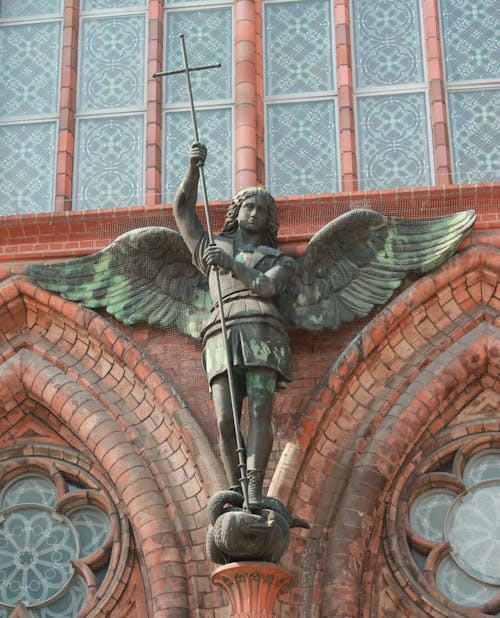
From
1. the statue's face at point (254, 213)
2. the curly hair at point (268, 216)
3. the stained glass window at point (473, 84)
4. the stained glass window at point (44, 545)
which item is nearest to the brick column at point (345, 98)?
the stained glass window at point (473, 84)

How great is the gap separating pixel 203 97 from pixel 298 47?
0.91 m

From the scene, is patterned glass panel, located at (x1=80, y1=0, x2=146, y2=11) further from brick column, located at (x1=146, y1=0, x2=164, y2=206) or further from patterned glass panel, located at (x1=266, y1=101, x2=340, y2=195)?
patterned glass panel, located at (x1=266, y1=101, x2=340, y2=195)

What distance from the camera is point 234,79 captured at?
1500 centimetres

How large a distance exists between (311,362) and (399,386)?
2.15ft

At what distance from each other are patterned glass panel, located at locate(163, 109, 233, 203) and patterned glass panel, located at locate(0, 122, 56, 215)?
943 millimetres

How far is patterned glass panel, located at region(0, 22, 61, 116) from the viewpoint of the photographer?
1523 centimetres

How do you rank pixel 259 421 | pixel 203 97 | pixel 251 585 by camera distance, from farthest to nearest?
pixel 203 97 → pixel 259 421 → pixel 251 585

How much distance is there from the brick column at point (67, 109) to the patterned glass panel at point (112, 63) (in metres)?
0.09

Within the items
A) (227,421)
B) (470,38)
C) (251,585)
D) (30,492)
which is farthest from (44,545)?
(470,38)

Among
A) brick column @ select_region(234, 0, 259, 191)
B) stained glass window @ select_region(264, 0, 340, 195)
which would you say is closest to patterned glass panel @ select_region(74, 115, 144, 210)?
brick column @ select_region(234, 0, 259, 191)

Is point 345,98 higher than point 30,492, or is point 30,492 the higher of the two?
point 345,98

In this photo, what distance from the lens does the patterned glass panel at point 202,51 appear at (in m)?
15.1

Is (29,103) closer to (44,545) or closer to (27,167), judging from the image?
(27,167)

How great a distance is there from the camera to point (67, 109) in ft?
49.2
